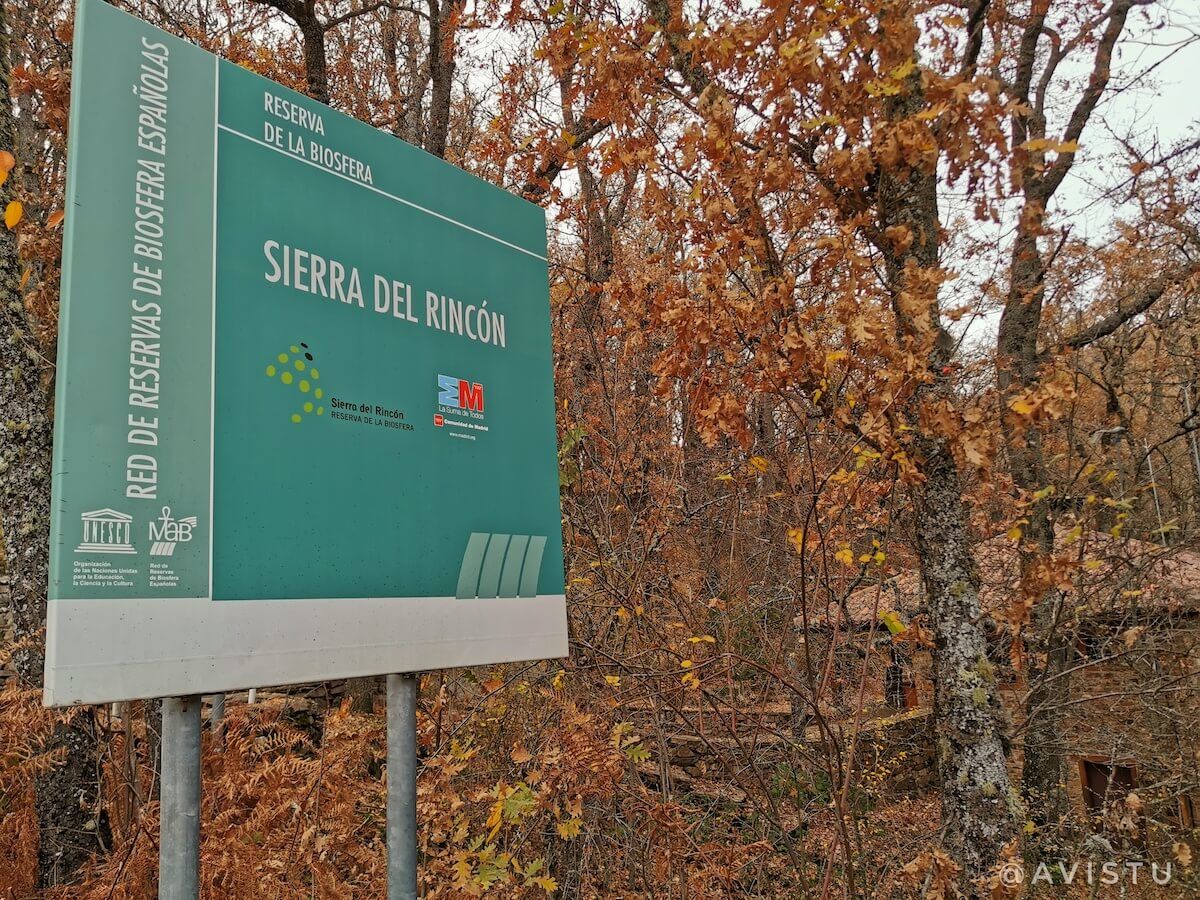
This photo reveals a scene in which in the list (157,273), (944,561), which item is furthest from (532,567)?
(944,561)

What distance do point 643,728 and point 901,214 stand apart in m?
3.64

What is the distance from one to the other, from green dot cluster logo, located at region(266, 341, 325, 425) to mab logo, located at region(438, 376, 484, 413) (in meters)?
0.44

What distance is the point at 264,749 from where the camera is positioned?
13.9ft

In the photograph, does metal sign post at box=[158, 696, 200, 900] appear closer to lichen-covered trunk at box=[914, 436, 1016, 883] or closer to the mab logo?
the mab logo

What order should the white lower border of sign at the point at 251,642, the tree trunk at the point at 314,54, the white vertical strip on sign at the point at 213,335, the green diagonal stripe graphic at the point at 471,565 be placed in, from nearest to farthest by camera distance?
the white lower border of sign at the point at 251,642 → the white vertical strip on sign at the point at 213,335 → the green diagonal stripe graphic at the point at 471,565 → the tree trunk at the point at 314,54

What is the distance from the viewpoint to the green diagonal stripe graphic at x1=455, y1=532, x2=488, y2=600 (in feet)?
7.88

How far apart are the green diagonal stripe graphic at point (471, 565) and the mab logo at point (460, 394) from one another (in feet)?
1.36

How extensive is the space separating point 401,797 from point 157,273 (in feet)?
4.90

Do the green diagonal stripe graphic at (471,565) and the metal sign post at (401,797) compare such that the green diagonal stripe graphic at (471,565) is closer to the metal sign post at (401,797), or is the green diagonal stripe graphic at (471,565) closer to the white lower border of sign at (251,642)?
the white lower border of sign at (251,642)

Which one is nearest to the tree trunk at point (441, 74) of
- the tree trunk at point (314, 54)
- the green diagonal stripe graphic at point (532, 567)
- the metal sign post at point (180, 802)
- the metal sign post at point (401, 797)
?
the tree trunk at point (314, 54)

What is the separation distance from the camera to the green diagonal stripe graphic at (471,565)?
2400 mm

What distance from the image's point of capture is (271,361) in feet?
6.57

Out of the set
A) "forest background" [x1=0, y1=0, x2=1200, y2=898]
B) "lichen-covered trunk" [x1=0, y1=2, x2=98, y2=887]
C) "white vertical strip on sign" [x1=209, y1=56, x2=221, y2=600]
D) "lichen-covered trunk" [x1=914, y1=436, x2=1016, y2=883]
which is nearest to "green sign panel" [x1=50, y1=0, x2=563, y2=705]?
"white vertical strip on sign" [x1=209, y1=56, x2=221, y2=600]

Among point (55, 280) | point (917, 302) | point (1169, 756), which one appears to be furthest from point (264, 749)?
point (1169, 756)
